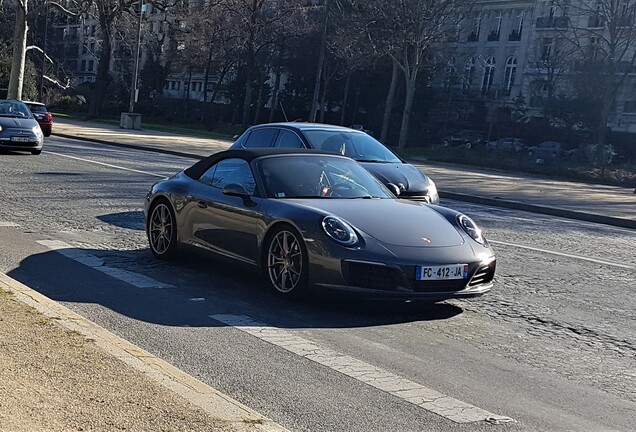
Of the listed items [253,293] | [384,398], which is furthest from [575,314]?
[384,398]

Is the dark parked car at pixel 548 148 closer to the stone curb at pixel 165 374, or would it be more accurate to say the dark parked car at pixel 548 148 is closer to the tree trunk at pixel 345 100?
the tree trunk at pixel 345 100

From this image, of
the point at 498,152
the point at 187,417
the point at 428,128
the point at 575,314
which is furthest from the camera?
the point at 428,128

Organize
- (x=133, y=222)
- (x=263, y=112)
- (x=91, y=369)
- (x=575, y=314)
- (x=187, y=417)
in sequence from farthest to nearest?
(x=263, y=112), (x=133, y=222), (x=575, y=314), (x=91, y=369), (x=187, y=417)

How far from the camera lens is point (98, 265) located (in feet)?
30.5

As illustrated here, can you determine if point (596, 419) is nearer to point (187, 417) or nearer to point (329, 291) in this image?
point (187, 417)

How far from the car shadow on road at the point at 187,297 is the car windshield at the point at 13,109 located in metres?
15.7

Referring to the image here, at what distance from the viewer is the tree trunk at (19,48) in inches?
1944

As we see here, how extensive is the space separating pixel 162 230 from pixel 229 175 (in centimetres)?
108

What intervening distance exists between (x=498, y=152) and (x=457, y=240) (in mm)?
37349

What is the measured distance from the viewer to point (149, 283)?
8523 mm

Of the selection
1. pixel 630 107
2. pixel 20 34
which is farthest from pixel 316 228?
pixel 630 107

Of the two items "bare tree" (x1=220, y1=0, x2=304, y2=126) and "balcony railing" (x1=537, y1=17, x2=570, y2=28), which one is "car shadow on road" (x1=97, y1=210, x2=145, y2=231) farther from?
"balcony railing" (x1=537, y1=17, x2=570, y2=28)

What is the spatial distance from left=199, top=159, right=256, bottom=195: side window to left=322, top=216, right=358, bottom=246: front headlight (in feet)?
3.93

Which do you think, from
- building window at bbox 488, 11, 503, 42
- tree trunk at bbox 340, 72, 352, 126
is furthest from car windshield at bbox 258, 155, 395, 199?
building window at bbox 488, 11, 503, 42
